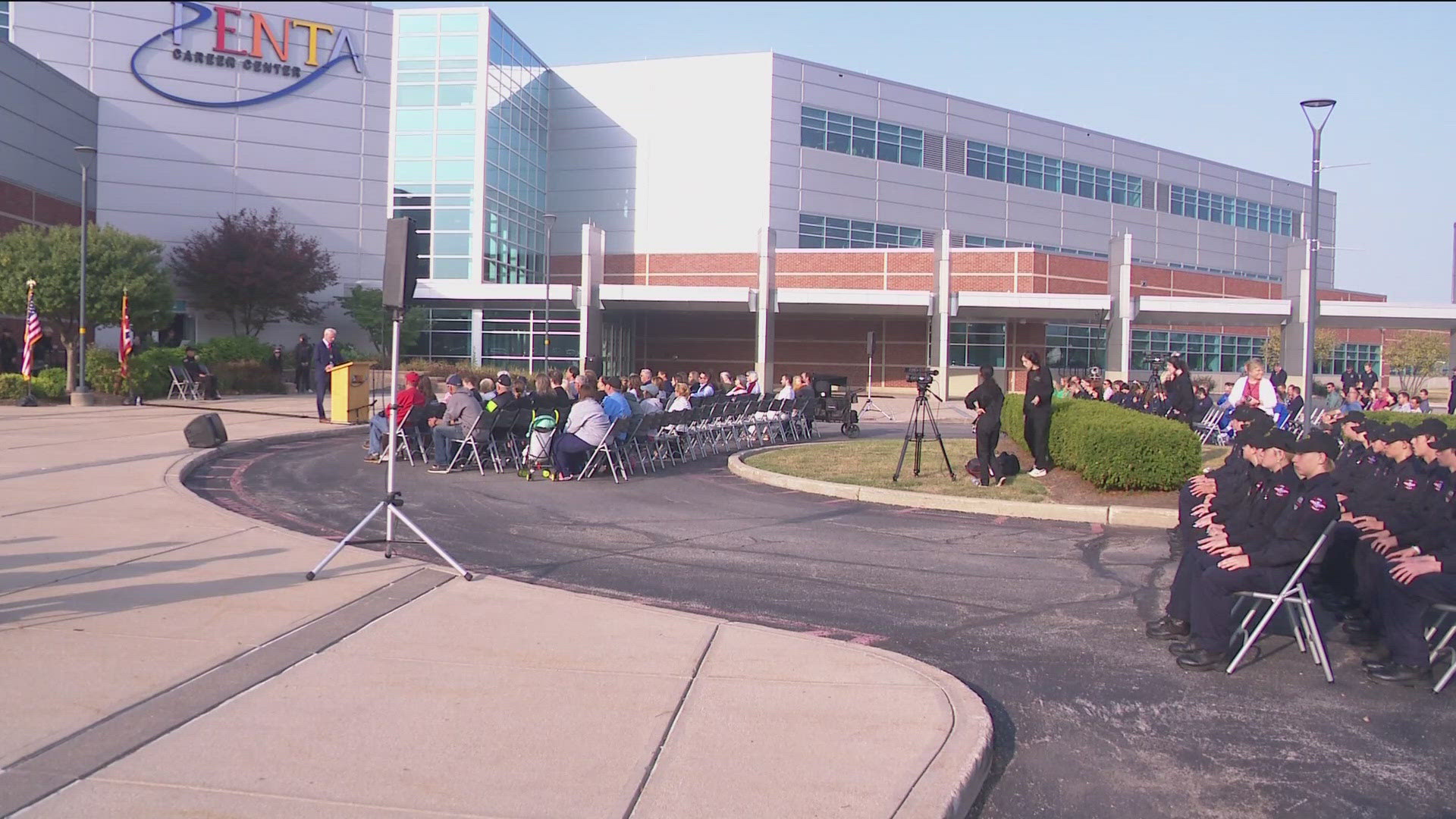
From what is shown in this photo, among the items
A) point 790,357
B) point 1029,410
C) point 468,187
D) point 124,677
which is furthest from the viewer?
point 790,357

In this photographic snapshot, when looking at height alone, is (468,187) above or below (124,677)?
above

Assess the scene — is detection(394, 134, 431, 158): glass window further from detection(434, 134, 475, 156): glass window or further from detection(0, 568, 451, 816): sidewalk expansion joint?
detection(0, 568, 451, 816): sidewalk expansion joint

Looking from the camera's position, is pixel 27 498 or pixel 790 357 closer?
pixel 27 498

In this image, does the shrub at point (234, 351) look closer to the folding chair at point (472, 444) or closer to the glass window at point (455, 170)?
the glass window at point (455, 170)

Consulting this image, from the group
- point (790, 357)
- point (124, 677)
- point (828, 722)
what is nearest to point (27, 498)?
point (124, 677)

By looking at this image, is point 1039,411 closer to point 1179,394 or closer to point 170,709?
point 1179,394

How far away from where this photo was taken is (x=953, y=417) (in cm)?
3784

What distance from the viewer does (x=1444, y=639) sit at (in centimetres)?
659

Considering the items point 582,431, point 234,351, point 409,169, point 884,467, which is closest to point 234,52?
point 409,169

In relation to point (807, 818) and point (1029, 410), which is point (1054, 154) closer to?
point (1029, 410)

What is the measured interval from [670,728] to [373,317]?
40.6 m

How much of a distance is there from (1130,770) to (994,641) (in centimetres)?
219

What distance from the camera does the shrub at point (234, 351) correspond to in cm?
3309

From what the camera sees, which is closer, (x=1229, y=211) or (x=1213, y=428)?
(x=1213, y=428)
